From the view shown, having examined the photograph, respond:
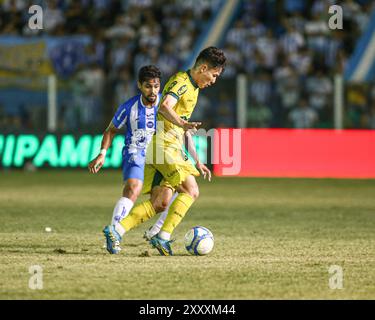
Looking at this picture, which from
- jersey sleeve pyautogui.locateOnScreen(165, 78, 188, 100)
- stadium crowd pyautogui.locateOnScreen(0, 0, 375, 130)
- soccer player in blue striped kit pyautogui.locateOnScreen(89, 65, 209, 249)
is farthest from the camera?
stadium crowd pyautogui.locateOnScreen(0, 0, 375, 130)

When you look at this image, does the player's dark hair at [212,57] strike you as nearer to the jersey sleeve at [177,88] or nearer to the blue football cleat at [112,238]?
the jersey sleeve at [177,88]

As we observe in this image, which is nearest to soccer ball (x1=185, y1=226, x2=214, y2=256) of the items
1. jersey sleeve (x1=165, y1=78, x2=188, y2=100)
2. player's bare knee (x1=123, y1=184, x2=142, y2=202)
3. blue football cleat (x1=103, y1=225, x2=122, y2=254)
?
blue football cleat (x1=103, y1=225, x2=122, y2=254)

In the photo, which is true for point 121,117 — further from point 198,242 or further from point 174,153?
point 198,242

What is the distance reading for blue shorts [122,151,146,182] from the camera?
1005 cm

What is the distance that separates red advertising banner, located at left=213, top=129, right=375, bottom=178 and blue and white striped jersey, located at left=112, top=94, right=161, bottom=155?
1054cm

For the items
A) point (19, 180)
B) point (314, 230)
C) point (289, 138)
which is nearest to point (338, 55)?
point (289, 138)

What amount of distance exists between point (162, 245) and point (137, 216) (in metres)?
0.37

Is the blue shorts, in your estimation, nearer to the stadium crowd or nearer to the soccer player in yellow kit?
the soccer player in yellow kit

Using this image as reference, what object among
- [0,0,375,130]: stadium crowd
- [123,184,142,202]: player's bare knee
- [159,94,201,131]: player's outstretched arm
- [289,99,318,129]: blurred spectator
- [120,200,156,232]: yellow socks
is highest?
[0,0,375,130]: stadium crowd

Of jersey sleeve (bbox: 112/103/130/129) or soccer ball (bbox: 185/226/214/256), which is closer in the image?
soccer ball (bbox: 185/226/214/256)

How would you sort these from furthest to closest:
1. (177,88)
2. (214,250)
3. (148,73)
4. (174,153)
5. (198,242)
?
(214,250) → (148,73) → (174,153) → (198,242) → (177,88)

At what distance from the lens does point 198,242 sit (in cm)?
952

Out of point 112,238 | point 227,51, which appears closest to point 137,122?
point 112,238

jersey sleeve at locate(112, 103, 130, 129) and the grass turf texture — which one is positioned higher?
jersey sleeve at locate(112, 103, 130, 129)
